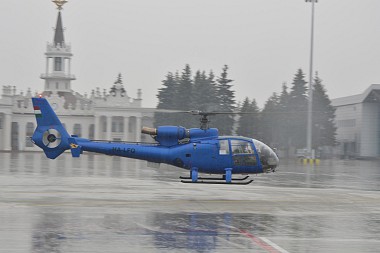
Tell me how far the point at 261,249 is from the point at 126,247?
8.79 feet

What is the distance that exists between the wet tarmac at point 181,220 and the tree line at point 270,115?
211ft

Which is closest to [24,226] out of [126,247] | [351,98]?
[126,247]

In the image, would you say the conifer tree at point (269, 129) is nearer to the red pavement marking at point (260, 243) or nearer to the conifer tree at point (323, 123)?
the conifer tree at point (323, 123)

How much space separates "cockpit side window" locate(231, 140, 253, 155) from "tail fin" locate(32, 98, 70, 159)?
249 inches

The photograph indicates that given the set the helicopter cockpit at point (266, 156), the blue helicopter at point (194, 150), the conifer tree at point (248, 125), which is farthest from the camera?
the conifer tree at point (248, 125)

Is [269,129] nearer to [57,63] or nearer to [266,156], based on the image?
[57,63]

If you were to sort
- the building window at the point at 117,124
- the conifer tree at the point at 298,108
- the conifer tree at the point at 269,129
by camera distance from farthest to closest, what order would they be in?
the building window at the point at 117,124 → the conifer tree at the point at 269,129 → the conifer tree at the point at 298,108

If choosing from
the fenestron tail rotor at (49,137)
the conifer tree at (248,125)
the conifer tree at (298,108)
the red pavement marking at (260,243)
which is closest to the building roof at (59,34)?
the conifer tree at (248,125)

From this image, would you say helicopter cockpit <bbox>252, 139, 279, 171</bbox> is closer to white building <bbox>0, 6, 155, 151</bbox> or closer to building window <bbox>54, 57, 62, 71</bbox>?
white building <bbox>0, 6, 155, 151</bbox>

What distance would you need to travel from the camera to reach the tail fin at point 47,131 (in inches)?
867

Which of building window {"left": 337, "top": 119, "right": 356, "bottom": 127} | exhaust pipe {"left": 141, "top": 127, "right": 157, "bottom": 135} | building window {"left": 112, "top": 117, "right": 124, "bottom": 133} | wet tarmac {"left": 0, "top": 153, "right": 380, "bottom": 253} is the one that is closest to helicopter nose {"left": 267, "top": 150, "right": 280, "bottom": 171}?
wet tarmac {"left": 0, "top": 153, "right": 380, "bottom": 253}

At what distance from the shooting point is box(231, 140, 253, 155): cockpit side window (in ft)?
71.2

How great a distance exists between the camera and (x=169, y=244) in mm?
11938

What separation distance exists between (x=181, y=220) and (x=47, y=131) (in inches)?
355
